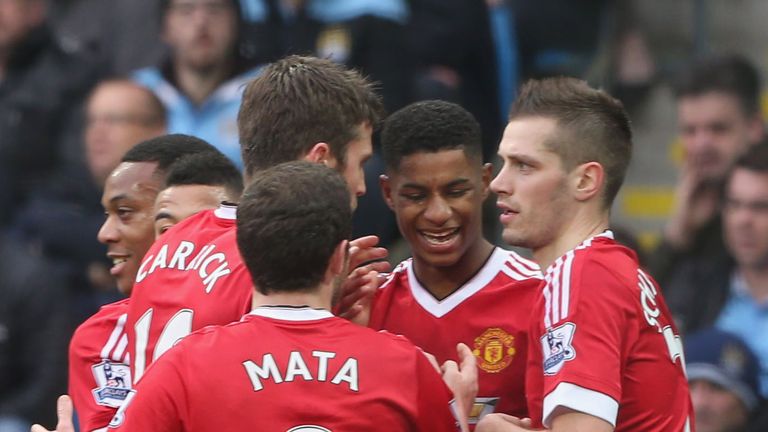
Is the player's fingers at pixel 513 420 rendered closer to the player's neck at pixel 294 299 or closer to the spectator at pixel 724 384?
the player's neck at pixel 294 299

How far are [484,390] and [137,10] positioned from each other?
476 centimetres

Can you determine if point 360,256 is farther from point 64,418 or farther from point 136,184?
point 136,184

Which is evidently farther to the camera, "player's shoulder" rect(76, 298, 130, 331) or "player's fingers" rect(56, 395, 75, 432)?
"player's shoulder" rect(76, 298, 130, 331)

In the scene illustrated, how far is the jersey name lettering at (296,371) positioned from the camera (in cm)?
357

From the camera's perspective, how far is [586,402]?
3.75m

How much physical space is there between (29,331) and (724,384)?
337 centimetres

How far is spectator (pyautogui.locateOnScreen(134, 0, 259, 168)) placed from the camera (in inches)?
297

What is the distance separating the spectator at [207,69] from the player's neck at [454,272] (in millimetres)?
3052

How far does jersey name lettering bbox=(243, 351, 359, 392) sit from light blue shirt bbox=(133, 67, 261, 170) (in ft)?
12.5

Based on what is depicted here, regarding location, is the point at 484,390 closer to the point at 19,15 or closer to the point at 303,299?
the point at 303,299

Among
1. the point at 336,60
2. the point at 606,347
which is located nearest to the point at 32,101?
the point at 336,60

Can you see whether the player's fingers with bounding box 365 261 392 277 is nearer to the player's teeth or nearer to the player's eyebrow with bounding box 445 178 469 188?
the player's teeth

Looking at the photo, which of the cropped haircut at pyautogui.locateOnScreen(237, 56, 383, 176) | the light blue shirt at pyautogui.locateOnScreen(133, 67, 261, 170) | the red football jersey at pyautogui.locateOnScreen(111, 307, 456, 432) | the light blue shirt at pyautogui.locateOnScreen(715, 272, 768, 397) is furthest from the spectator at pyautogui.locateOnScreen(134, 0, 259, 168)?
the red football jersey at pyautogui.locateOnScreen(111, 307, 456, 432)

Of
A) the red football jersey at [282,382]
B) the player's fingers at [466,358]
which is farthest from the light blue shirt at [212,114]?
the red football jersey at [282,382]
